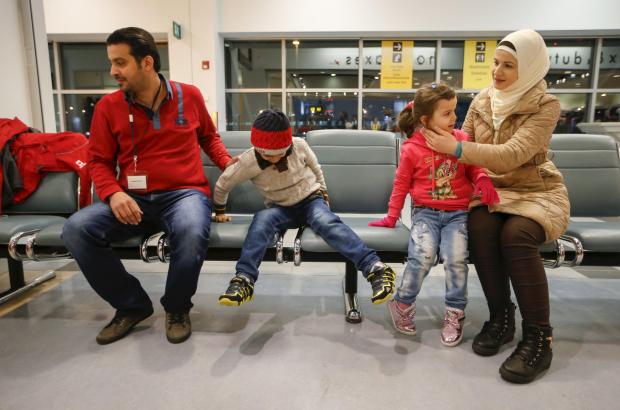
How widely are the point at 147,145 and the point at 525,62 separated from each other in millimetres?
1655

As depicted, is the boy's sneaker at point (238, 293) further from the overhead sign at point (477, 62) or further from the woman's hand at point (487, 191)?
the overhead sign at point (477, 62)

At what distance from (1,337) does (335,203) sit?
169 centimetres

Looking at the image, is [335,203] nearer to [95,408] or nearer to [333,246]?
[333,246]

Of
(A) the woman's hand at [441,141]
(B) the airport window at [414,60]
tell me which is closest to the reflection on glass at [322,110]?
(B) the airport window at [414,60]

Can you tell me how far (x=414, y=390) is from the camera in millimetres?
1323

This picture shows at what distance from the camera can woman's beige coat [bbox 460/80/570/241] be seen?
1.48 metres

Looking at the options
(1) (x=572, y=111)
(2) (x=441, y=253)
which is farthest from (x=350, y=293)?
(1) (x=572, y=111)

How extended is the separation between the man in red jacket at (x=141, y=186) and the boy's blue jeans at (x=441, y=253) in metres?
0.87

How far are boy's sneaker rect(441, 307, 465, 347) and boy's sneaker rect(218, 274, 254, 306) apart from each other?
83 cm

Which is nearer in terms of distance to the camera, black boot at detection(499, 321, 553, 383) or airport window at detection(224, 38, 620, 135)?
black boot at detection(499, 321, 553, 383)

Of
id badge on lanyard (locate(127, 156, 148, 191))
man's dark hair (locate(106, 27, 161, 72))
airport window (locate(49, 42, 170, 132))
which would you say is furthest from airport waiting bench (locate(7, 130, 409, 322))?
airport window (locate(49, 42, 170, 132))

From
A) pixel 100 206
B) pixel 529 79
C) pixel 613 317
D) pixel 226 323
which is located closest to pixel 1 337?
pixel 100 206

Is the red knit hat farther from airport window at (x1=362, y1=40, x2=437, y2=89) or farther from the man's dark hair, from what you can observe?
airport window at (x1=362, y1=40, x2=437, y2=89)

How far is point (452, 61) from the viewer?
5.79m
